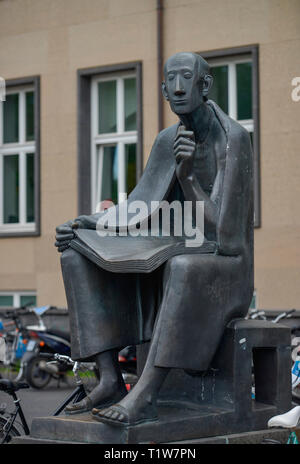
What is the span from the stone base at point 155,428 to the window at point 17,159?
12.9 m

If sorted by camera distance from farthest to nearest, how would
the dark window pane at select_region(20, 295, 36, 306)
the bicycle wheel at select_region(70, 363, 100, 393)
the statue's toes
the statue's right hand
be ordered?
the dark window pane at select_region(20, 295, 36, 306), the bicycle wheel at select_region(70, 363, 100, 393), the statue's right hand, the statue's toes

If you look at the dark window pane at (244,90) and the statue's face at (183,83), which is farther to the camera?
the dark window pane at (244,90)

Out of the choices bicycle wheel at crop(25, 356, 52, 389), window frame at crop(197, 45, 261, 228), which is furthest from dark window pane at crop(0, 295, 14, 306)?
window frame at crop(197, 45, 261, 228)

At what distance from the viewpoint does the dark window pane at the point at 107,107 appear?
1788 centimetres

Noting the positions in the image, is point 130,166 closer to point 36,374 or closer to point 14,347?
point 14,347

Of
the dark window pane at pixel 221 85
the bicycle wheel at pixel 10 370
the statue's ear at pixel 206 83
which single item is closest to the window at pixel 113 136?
the dark window pane at pixel 221 85

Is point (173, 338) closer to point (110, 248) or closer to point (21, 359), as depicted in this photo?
point (110, 248)

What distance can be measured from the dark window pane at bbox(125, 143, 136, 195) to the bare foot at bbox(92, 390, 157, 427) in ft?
40.2

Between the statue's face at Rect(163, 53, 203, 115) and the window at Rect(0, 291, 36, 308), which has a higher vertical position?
the statue's face at Rect(163, 53, 203, 115)

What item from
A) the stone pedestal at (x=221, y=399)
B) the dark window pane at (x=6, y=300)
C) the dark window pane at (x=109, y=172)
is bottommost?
the dark window pane at (x=6, y=300)

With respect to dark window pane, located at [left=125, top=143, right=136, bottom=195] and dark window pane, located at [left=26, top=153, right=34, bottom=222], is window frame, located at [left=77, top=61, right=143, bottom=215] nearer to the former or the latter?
dark window pane, located at [left=125, top=143, right=136, bottom=195]

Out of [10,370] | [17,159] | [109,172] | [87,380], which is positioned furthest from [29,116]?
[87,380]

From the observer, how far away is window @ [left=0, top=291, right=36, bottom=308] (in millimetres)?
18109

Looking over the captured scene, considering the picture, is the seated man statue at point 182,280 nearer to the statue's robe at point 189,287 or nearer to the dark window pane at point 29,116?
the statue's robe at point 189,287
